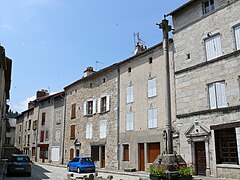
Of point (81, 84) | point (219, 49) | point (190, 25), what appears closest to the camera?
point (219, 49)

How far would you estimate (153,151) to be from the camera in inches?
736

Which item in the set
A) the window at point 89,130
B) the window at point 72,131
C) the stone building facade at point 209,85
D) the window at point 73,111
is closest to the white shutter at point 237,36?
the stone building facade at point 209,85

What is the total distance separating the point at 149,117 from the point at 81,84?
1174 cm

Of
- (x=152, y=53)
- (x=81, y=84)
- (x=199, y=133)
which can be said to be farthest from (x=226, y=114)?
(x=81, y=84)

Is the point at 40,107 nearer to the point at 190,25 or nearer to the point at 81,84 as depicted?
the point at 81,84

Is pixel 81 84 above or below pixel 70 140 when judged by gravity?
above

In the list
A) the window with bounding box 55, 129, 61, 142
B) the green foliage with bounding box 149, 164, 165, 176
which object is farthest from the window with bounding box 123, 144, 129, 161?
the window with bounding box 55, 129, 61, 142

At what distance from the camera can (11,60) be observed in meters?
24.4

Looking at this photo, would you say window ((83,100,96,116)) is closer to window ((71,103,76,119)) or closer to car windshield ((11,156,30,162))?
window ((71,103,76,119))

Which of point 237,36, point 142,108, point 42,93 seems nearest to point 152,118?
point 142,108

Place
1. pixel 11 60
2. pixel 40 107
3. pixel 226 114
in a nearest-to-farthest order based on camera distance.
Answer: pixel 226 114, pixel 11 60, pixel 40 107

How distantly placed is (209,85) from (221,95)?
104 cm

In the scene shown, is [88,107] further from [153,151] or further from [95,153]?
[153,151]

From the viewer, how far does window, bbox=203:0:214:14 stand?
50.2ft
